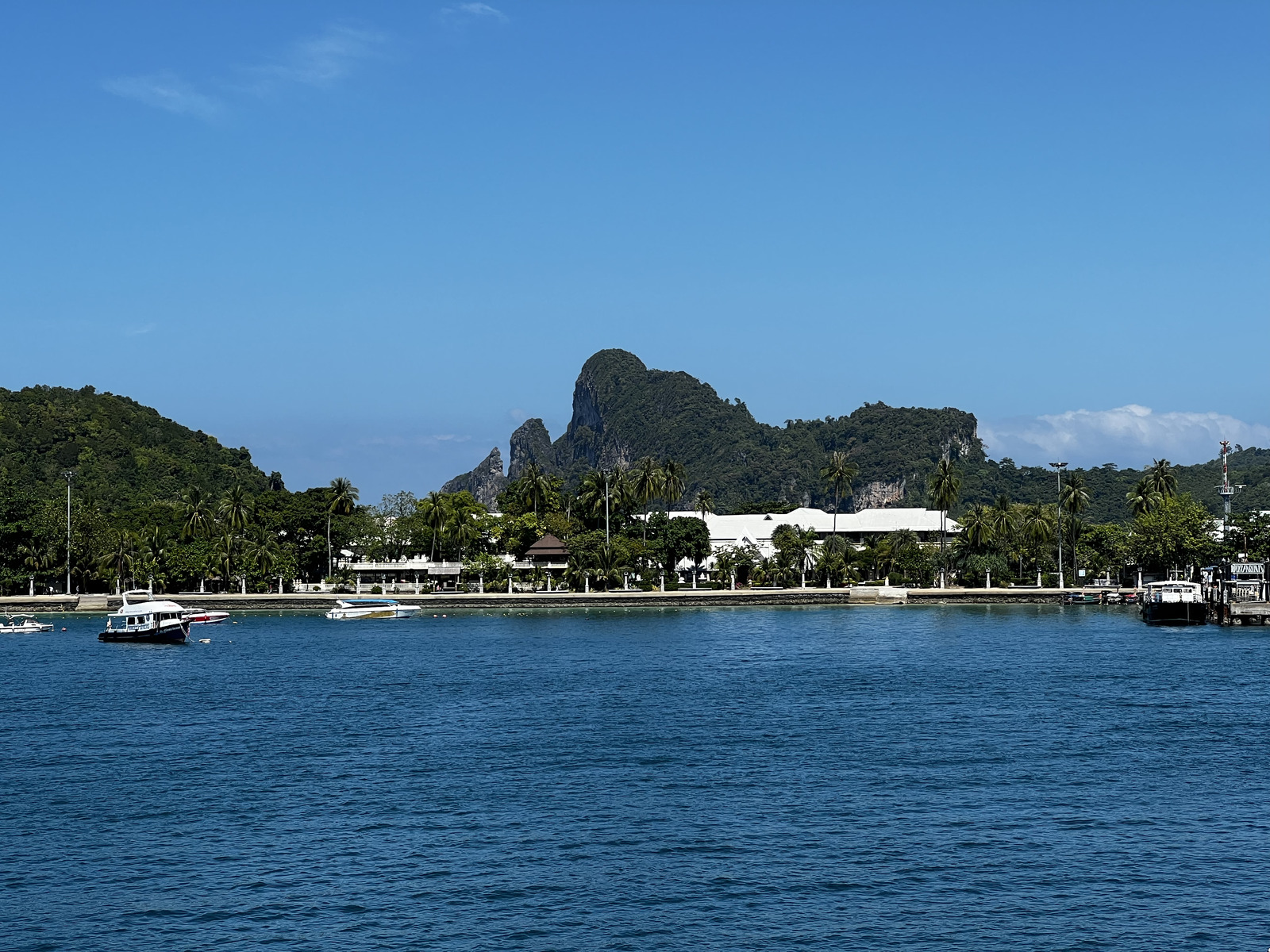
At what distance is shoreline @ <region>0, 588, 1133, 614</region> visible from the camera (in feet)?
475

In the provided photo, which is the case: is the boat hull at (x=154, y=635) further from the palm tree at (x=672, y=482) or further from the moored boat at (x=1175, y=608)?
the palm tree at (x=672, y=482)

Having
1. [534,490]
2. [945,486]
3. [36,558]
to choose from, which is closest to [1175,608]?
[945,486]

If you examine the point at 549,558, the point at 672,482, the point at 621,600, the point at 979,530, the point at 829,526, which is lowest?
the point at 621,600

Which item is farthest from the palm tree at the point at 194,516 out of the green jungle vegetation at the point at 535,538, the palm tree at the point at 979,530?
the palm tree at the point at 979,530

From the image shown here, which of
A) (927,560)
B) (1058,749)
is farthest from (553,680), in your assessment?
(927,560)

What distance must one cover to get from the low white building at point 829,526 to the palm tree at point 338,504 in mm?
42068

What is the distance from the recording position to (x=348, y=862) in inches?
1249

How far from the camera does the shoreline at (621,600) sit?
144875 mm

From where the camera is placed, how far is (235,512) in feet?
520

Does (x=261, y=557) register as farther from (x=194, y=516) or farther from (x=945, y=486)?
(x=945, y=486)

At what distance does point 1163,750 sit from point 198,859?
31609mm

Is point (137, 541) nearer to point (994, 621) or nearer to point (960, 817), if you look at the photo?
point (994, 621)

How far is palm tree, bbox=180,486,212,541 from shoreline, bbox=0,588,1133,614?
31.9 ft

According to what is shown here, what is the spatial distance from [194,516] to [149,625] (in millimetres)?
57456
